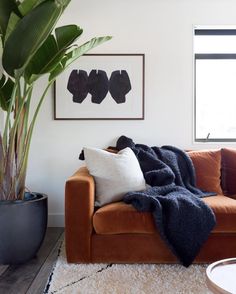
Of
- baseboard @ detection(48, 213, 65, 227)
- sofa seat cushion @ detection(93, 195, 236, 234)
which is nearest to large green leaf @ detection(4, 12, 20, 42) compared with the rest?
sofa seat cushion @ detection(93, 195, 236, 234)

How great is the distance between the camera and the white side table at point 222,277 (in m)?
1.18

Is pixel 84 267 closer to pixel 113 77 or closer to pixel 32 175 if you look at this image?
pixel 32 175

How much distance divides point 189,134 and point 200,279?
1.51 m

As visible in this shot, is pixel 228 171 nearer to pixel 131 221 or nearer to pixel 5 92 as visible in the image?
pixel 131 221

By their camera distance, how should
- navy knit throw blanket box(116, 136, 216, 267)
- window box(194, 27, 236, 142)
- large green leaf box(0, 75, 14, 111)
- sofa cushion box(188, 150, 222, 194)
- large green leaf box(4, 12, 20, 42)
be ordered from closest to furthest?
1. large green leaf box(4, 12, 20, 42)
2. navy knit throw blanket box(116, 136, 216, 267)
3. large green leaf box(0, 75, 14, 111)
4. sofa cushion box(188, 150, 222, 194)
5. window box(194, 27, 236, 142)

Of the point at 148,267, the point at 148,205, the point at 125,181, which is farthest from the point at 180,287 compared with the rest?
the point at 125,181

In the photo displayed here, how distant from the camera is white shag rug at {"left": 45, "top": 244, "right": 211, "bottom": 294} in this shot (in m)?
1.82

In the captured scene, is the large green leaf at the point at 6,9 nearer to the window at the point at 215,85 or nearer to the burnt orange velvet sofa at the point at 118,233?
the burnt orange velvet sofa at the point at 118,233

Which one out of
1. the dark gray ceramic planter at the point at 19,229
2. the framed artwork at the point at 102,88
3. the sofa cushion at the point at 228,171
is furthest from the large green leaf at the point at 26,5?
the sofa cushion at the point at 228,171

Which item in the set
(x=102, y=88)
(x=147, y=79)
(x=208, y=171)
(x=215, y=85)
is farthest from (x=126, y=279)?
(x=215, y=85)

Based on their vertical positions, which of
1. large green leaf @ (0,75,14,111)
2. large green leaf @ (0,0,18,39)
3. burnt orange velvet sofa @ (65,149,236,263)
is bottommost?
burnt orange velvet sofa @ (65,149,236,263)

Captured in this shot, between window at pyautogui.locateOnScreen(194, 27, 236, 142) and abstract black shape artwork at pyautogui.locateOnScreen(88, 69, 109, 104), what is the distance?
975 millimetres

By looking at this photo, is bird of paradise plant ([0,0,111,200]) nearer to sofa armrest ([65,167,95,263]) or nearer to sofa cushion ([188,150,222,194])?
sofa armrest ([65,167,95,263])

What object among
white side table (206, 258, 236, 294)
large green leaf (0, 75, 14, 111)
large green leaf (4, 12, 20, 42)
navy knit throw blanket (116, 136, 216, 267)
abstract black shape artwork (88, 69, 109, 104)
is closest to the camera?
white side table (206, 258, 236, 294)
